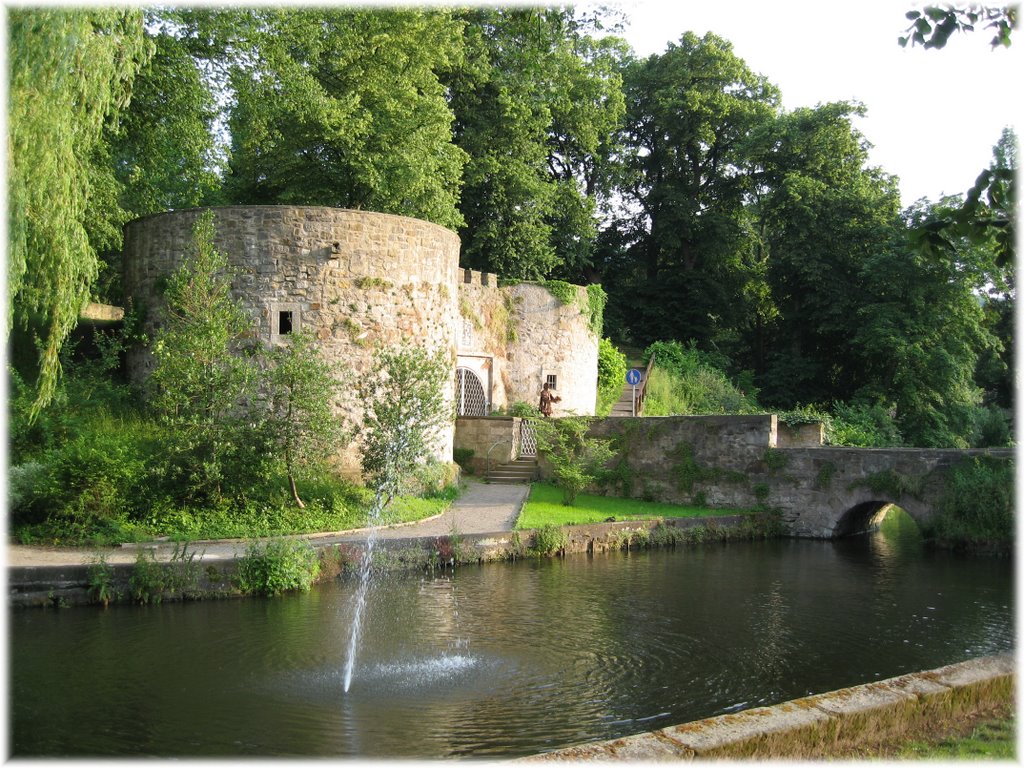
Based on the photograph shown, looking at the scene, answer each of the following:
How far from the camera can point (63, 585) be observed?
39.4 feet

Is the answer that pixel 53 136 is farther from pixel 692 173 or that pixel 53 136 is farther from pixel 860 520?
pixel 692 173

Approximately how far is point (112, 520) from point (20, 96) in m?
6.39

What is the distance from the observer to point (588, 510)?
20266 mm

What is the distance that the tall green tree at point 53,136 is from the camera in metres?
10.3

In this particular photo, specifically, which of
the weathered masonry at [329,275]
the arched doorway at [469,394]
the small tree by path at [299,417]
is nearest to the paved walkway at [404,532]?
the small tree by path at [299,417]

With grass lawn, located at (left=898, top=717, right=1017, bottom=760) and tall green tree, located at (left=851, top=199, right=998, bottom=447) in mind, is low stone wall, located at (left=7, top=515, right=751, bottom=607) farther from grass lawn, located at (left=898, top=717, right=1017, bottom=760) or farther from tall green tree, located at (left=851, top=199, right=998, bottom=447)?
tall green tree, located at (left=851, top=199, right=998, bottom=447)

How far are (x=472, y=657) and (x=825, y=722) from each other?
4.99m

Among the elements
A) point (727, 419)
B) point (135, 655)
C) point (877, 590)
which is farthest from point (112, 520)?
point (727, 419)

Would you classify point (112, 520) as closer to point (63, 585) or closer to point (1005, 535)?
point (63, 585)

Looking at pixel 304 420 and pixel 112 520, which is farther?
pixel 304 420

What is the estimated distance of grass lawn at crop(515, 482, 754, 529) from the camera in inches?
723

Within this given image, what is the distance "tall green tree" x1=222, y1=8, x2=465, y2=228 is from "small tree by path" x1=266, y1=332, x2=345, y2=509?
327 inches

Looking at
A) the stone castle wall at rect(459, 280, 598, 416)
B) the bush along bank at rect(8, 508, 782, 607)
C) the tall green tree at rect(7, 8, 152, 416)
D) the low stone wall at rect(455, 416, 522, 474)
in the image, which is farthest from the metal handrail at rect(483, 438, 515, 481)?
the tall green tree at rect(7, 8, 152, 416)

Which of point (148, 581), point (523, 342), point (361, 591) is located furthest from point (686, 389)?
point (148, 581)
